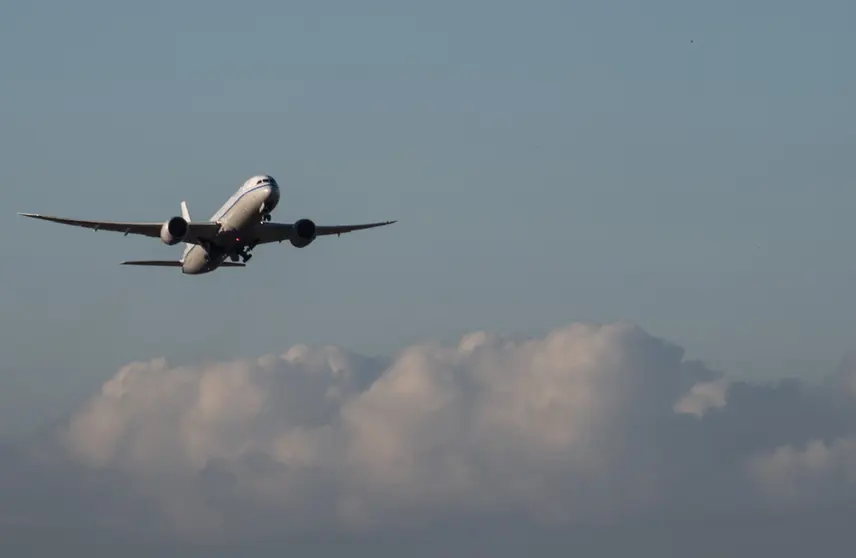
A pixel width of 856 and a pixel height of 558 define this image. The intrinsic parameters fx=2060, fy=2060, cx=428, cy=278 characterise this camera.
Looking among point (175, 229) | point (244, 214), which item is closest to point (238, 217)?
point (244, 214)

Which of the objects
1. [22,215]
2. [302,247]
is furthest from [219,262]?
[22,215]

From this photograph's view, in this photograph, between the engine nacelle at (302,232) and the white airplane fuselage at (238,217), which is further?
the engine nacelle at (302,232)

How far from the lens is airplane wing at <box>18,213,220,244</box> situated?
150 metres

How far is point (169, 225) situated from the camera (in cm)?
14938

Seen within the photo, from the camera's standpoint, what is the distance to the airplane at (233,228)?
14588cm

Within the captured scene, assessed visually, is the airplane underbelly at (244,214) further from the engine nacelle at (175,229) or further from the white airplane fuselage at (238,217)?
the engine nacelle at (175,229)

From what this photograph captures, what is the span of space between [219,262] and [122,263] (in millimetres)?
9653

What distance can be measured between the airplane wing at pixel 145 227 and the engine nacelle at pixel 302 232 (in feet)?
18.6

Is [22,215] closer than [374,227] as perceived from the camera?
Yes

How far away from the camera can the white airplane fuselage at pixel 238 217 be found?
Answer: 145m

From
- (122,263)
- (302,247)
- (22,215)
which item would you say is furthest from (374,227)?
(22,215)

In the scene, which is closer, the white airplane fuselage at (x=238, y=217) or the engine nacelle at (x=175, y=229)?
the white airplane fuselage at (x=238, y=217)

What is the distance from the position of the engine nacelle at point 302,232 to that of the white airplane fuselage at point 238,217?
353 cm

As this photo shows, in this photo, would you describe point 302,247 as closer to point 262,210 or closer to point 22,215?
point 262,210
